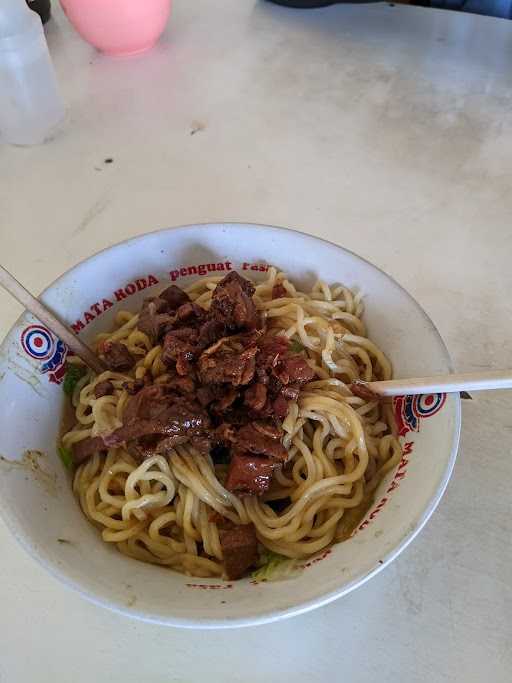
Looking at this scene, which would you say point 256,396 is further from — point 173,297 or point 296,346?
point 173,297

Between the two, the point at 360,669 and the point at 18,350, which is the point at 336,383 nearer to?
the point at 360,669

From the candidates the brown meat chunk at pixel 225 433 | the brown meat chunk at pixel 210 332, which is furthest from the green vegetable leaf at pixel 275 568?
the brown meat chunk at pixel 210 332

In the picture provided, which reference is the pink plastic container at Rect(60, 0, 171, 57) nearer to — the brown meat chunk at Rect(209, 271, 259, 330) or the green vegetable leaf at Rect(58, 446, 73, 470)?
the brown meat chunk at Rect(209, 271, 259, 330)

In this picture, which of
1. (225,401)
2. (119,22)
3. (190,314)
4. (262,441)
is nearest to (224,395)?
(225,401)

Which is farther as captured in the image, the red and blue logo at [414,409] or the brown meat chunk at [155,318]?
the brown meat chunk at [155,318]

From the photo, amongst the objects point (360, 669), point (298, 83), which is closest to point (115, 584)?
point (360, 669)

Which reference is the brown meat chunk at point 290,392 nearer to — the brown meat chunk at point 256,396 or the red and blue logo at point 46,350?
the brown meat chunk at point 256,396
